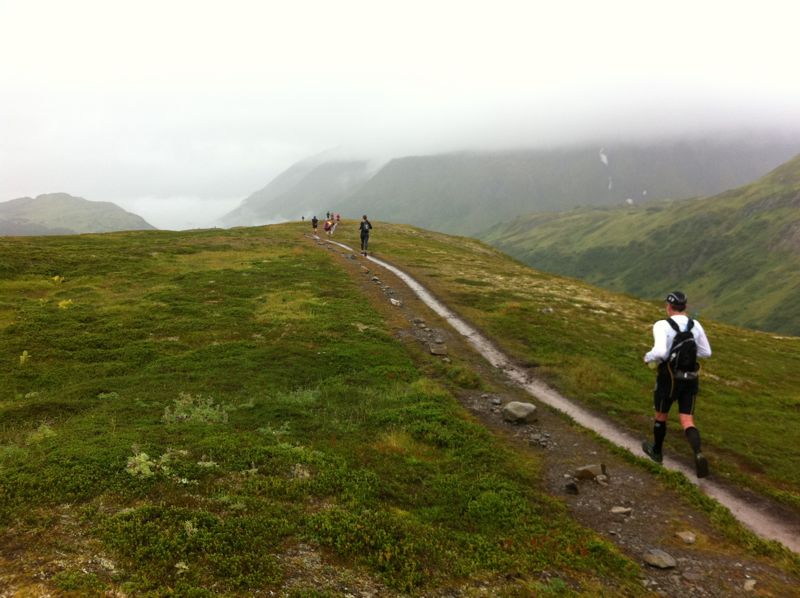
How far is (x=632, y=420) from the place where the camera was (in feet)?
62.0

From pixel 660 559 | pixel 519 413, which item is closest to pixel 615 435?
pixel 519 413

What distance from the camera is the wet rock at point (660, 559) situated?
33.0 ft

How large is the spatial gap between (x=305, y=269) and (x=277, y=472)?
121ft

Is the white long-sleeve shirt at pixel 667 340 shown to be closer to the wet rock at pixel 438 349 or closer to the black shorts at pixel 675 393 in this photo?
the black shorts at pixel 675 393

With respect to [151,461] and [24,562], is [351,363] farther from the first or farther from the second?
[24,562]

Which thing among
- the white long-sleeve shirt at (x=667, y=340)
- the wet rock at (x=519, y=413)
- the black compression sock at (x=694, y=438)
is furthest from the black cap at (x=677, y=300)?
the wet rock at (x=519, y=413)

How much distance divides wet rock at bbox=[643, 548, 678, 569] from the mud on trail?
6 cm

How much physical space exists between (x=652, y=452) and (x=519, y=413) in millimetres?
4683

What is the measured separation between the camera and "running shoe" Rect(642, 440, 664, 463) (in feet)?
48.4

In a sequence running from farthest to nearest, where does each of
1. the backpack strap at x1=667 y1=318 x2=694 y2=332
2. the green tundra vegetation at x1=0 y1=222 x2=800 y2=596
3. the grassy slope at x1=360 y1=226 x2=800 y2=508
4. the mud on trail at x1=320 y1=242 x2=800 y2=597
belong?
1. the grassy slope at x1=360 y1=226 x2=800 y2=508
2. the backpack strap at x1=667 y1=318 x2=694 y2=332
3. the mud on trail at x1=320 y1=242 x2=800 y2=597
4. the green tundra vegetation at x1=0 y1=222 x2=800 y2=596

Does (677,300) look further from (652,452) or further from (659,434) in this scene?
(652,452)

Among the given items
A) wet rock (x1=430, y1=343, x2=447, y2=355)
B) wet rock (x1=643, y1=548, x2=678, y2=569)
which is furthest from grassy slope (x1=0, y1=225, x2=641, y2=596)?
wet rock (x1=430, y1=343, x2=447, y2=355)

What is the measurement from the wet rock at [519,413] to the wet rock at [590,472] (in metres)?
3.61

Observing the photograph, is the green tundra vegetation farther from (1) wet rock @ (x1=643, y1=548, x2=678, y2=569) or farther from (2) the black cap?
(2) the black cap
